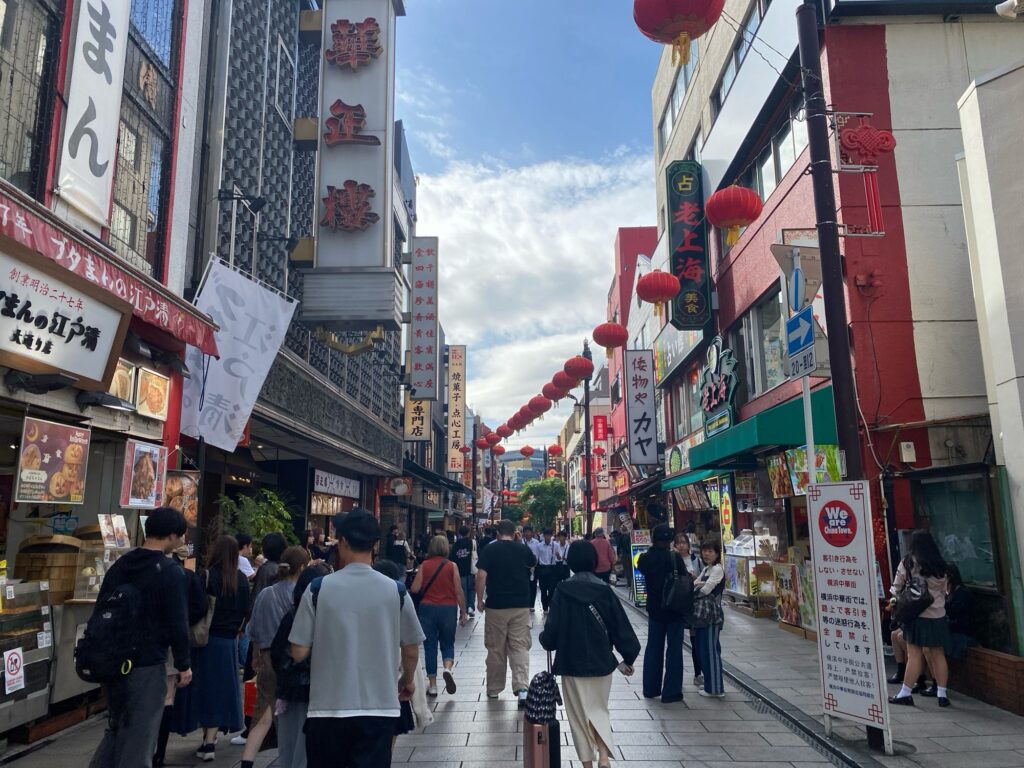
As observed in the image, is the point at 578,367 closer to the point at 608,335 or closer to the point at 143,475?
the point at 608,335

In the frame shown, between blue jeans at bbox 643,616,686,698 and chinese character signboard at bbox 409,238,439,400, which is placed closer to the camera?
blue jeans at bbox 643,616,686,698

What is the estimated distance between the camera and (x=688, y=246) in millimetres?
19156

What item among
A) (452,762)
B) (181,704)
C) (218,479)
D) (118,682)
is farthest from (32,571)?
(218,479)

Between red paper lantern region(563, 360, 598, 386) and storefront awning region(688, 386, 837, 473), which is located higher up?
red paper lantern region(563, 360, 598, 386)

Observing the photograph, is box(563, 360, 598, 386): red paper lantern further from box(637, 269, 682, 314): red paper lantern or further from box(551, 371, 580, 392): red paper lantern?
box(637, 269, 682, 314): red paper lantern

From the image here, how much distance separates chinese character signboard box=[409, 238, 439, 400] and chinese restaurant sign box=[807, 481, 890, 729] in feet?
61.4

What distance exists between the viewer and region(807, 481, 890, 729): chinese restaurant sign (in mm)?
6348

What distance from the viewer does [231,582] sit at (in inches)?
254

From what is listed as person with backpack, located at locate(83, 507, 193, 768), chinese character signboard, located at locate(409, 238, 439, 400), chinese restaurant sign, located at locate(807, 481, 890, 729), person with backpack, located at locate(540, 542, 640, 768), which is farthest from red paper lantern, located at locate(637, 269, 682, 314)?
person with backpack, located at locate(83, 507, 193, 768)

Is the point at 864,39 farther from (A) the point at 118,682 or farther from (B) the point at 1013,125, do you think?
(A) the point at 118,682

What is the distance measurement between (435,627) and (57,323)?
5.11 metres

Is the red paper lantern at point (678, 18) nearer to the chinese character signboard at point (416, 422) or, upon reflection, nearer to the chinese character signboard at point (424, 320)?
the chinese character signboard at point (424, 320)

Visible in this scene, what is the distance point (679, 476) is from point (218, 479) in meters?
12.6

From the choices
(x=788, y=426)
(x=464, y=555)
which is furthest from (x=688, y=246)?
(x=464, y=555)
